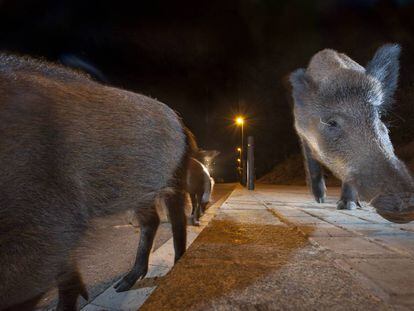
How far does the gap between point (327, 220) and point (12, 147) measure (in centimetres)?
235

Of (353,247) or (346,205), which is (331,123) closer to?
(346,205)

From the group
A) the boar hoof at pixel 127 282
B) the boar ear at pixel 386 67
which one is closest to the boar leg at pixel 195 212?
the boar hoof at pixel 127 282

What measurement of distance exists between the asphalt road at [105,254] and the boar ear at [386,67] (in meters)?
2.78

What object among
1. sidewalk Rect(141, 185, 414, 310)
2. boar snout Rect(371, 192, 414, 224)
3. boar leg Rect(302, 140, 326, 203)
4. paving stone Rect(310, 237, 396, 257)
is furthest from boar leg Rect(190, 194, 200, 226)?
boar snout Rect(371, 192, 414, 224)

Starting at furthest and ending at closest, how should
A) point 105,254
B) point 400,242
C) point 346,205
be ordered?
point 346,205
point 105,254
point 400,242

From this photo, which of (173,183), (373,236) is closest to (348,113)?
(373,236)

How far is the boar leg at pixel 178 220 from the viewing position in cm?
251

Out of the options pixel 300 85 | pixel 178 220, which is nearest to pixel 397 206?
pixel 178 220

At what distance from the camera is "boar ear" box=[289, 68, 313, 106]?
3.83 metres

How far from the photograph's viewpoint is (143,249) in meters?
2.47

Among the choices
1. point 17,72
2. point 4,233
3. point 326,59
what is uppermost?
point 326,59

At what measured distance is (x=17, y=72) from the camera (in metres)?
1.62

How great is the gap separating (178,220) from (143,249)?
0.33 metres

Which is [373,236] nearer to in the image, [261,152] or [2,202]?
[2,202]
